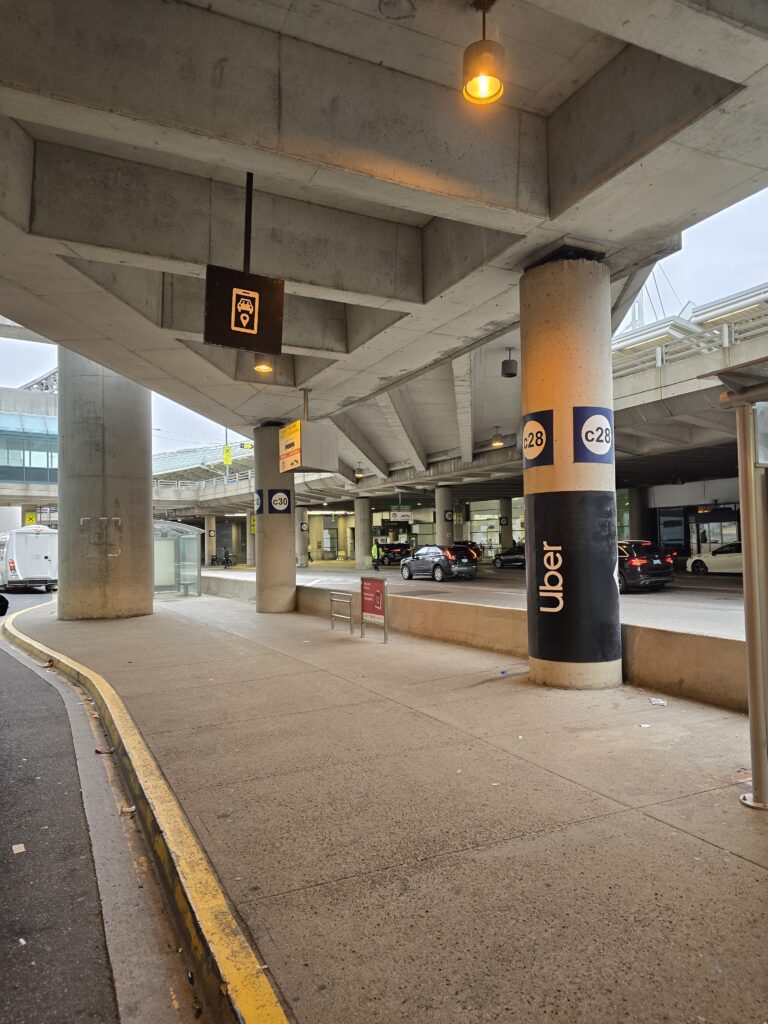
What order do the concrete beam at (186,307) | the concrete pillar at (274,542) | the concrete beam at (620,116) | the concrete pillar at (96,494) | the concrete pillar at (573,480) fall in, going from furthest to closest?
the concrete pillar at (274,542) → the concrete pillar at (96,494) → the concrete beam at (186,307) → the concrete pillar at (573,480) → the concrete beam at (620,116)

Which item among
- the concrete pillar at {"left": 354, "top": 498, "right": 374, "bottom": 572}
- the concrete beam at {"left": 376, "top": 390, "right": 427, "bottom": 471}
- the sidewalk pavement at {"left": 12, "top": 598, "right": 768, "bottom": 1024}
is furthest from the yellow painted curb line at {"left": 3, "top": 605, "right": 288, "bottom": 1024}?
the concrete pillar at {"left": 354, "top": 498, "right": 374, "bottom": 572}

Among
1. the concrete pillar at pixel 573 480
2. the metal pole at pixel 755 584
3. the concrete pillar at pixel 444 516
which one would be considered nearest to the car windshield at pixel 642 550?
the concrete pillar at pixel 573 480

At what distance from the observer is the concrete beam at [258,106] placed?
4945 millimetres

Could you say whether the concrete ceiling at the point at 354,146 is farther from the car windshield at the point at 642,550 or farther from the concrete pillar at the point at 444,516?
the concrete pillar at the point at 444,516

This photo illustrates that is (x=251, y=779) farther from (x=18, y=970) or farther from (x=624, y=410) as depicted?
(x=624, y=410)

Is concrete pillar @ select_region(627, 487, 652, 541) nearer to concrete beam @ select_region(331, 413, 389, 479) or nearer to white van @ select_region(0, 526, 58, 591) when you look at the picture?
concrete beam @ select_region(331, 413, 389, 479)

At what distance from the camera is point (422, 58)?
579cm

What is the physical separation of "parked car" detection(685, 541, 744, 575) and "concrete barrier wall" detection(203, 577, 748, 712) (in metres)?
21.1

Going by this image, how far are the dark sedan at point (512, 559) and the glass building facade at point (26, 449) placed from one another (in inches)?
1438

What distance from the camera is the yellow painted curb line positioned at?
2.40 m

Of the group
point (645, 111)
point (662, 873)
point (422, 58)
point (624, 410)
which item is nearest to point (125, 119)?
point (422, 58)

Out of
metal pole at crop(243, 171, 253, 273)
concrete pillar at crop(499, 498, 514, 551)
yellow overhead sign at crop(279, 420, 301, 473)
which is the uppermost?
metal pole at crop(243, 171, 253, 273)

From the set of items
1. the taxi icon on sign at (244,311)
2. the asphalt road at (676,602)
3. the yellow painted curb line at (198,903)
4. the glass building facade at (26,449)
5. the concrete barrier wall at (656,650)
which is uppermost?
the glass building facade at (26,449)

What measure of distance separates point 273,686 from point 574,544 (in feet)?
12.6
